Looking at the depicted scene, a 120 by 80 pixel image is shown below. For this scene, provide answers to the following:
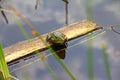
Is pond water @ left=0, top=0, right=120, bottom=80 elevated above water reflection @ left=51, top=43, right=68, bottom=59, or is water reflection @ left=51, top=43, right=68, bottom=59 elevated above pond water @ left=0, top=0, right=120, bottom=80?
pond water @ left=0, top=0, right=120, bottom=80

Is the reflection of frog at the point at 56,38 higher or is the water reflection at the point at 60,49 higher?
the reflection of frog at the point at 56,38

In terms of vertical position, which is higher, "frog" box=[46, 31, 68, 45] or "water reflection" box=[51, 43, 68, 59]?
"frog" box=[46, 31, 68, 45]

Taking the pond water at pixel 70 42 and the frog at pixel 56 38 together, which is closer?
the pond water at pixel 70 42

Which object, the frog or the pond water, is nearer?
the pond water

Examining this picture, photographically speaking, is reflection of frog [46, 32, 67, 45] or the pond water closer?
the pond water

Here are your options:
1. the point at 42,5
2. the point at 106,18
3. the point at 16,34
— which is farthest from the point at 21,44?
the point at 106,18
